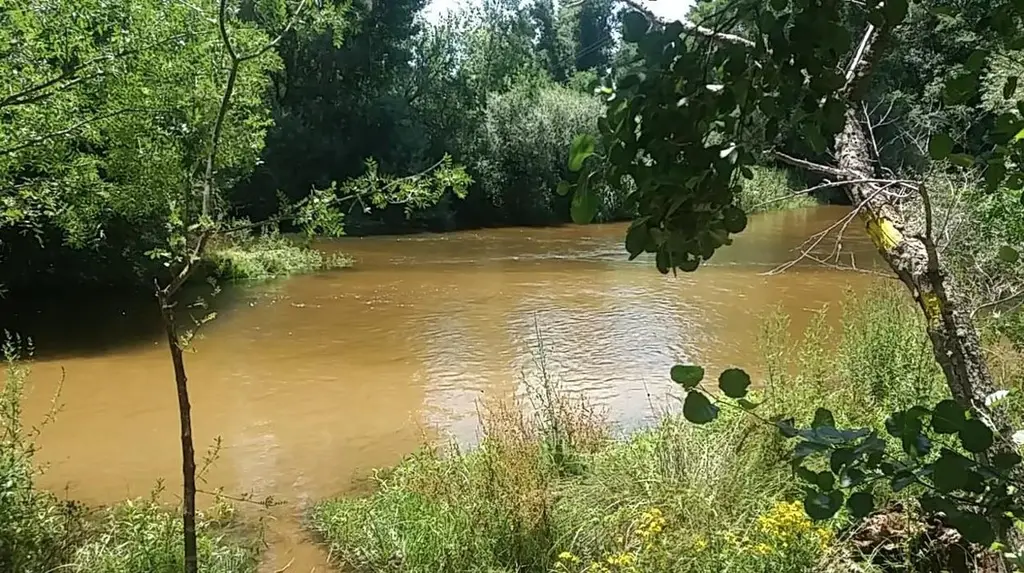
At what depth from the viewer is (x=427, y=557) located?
3.66 metres

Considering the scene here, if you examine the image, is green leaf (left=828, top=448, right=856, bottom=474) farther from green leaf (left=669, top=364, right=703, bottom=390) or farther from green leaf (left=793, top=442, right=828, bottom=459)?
green leaf (left=669, top=364, right=703, bottom=390)

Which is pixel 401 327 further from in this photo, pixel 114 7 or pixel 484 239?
pixel 484 239

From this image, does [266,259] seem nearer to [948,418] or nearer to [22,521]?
[22,521]

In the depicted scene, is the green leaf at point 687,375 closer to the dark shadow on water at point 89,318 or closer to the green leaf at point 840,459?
the green leaf at point 840,459

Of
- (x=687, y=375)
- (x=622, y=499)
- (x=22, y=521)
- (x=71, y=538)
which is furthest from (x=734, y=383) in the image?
(x=71, y=538)

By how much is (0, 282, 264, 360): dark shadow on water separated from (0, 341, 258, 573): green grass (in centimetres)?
580

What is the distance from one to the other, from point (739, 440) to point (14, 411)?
316cm

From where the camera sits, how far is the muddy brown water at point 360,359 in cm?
581

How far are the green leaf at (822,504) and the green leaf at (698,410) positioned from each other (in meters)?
0.15

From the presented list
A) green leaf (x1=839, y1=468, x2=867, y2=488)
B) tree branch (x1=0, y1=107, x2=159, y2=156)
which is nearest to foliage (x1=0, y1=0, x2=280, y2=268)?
tree branch (x1=0, y1=107, x2=159, y2=156)

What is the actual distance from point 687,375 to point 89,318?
1148 centimetres

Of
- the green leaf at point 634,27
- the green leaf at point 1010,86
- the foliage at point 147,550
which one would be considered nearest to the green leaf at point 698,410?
the green leaf at point 634,27

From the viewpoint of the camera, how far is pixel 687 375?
0.84m

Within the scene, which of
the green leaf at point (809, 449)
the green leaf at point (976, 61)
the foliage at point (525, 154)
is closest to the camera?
the green leaf at point (809, 449)
